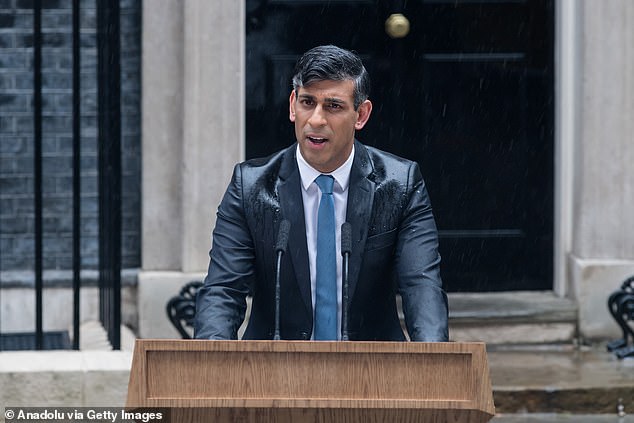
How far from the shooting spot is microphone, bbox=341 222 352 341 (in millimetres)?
3979

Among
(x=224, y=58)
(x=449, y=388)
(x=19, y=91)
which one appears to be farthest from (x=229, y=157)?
(x=449, y=388)

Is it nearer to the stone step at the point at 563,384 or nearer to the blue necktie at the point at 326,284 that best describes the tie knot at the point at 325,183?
the blue necktie at the point at 326,284

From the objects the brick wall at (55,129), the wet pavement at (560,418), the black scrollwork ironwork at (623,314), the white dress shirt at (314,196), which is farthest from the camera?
the brick wall at (55,129)

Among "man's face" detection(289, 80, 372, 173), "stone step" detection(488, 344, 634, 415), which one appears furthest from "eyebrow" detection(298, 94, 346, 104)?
"stone step" detection(488, 344, 634, 415)

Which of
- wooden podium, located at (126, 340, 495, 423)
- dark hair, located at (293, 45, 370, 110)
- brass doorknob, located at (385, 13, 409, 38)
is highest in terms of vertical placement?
brass doorknob, located at (385, 13, 409, 38)

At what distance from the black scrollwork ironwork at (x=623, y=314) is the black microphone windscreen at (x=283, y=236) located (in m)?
4.65

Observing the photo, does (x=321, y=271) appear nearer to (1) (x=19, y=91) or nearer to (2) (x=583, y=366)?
(2) (x=583, y=366)

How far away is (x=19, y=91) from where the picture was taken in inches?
344

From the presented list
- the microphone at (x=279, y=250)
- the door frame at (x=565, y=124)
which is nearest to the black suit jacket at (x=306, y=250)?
the microphone at (x=279, y=250)

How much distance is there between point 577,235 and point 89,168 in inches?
122

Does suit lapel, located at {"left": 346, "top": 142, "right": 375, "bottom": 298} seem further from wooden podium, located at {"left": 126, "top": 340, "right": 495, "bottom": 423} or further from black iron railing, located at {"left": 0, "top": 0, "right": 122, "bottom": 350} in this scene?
black iron railing, located at {"left": 0, "top": 0, "right": 122, "bottom": 350}

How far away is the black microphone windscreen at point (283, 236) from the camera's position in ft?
13.2

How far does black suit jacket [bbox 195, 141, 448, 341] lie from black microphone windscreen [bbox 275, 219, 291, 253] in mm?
198

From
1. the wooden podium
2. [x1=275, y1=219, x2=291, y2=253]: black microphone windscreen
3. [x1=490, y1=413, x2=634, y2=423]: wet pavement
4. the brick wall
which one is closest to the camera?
the wooden podium
